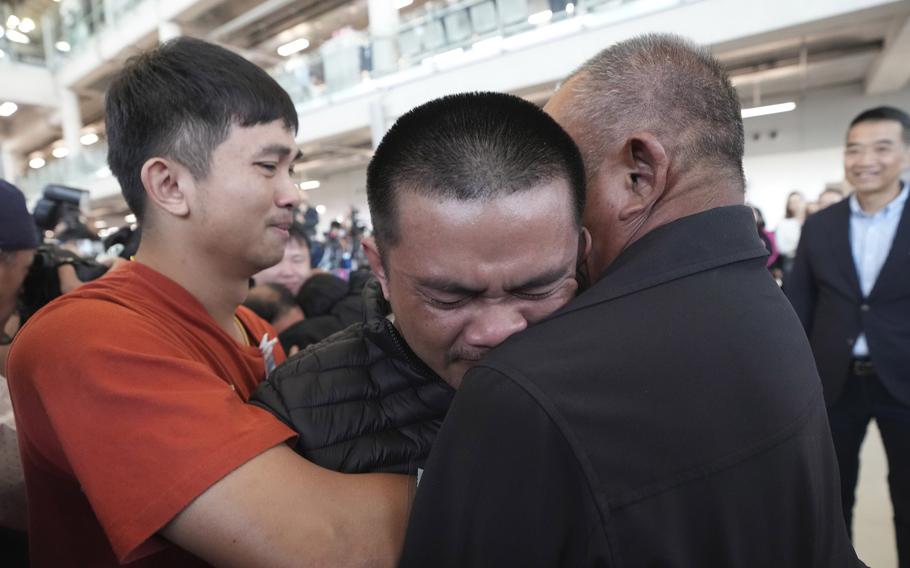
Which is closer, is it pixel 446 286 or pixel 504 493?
pixel 504 493

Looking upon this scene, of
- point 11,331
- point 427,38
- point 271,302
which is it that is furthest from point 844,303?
point 427,38

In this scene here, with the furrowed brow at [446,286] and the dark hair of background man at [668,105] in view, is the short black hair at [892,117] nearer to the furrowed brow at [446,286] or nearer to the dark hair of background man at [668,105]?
the dark hair of background man at [668,105]

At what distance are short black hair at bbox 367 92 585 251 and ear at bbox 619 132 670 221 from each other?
0.10 m

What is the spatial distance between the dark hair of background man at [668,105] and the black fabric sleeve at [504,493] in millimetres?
505

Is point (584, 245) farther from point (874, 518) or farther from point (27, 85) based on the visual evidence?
point (27, 85)

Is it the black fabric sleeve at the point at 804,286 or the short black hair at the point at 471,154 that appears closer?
the short black hair at the point at 471,154

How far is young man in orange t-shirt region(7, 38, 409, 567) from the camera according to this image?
79 cm

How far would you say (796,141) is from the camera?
1151cm

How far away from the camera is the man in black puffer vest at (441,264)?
2.52ft

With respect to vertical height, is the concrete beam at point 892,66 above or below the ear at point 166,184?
above

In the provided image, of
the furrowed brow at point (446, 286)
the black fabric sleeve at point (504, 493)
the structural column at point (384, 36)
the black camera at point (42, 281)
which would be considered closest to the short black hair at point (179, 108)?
the furrowed brow at point (446, 286)

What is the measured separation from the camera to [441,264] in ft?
2.55

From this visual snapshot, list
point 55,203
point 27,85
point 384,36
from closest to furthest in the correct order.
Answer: point 55,203 < point 384,36 < point 27,85

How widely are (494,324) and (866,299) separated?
228 cm
